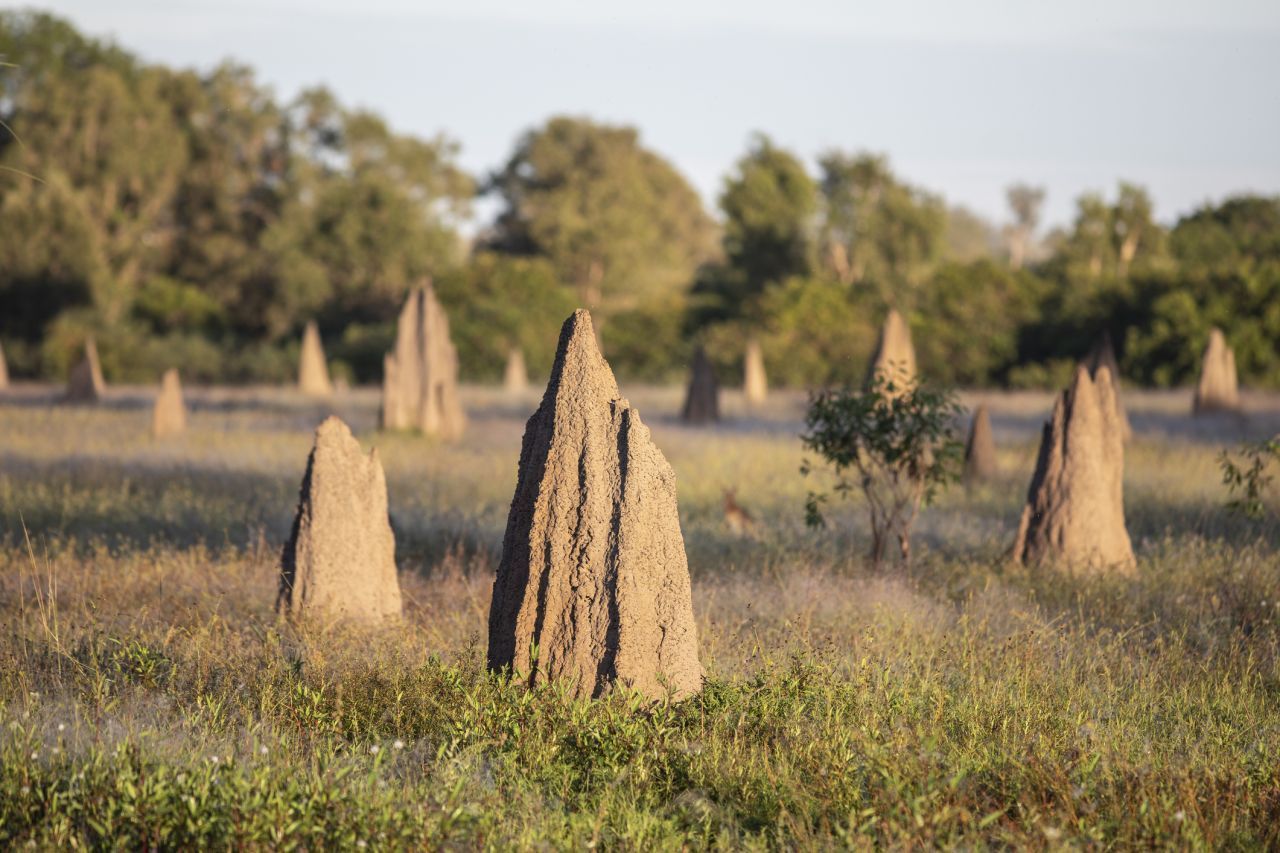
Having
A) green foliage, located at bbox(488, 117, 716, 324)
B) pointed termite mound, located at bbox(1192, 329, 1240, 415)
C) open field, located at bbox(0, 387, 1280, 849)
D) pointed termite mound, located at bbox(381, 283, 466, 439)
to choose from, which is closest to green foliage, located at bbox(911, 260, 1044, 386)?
green foliage, located at bbox(488, 117, 716, 324)

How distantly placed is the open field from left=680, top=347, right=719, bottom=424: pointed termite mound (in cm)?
1128

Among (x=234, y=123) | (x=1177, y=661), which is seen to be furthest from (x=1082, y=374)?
(x=234, y=123)

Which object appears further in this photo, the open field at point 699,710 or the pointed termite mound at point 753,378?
the pointed termite mound at point 753,378

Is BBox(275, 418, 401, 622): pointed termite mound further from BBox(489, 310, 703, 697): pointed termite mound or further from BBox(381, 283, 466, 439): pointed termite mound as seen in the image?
BBox(381, 283, 466, 439): pointed termite mound

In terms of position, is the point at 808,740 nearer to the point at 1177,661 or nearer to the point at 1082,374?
the point at 1177,661

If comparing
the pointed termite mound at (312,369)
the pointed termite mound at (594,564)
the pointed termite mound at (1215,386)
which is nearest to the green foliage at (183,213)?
the pointed termite mound at (312,369)

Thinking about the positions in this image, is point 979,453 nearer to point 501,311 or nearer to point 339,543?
point 339,543

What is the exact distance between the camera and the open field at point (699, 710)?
14.4ft

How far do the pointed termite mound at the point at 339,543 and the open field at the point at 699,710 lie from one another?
26 centimetres

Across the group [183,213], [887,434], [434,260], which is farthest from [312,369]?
[887,434]

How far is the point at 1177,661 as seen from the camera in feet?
21.5

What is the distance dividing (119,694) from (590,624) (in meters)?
2.02

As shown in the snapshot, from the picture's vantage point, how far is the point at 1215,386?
21.3 m

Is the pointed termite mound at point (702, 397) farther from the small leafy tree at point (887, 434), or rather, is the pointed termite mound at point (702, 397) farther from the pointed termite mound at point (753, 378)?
the small leafy tree at point (887, 434)
